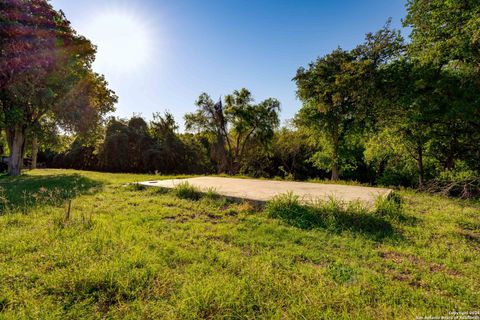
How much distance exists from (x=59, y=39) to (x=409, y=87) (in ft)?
50.0

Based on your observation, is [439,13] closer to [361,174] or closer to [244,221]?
[244,221]

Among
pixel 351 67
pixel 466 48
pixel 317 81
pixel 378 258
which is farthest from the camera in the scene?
pixel 317 81

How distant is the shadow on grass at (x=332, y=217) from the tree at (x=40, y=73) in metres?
10.2

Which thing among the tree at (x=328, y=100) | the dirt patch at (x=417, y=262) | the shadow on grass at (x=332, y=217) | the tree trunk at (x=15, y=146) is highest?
the tree at (x=328, y=100)

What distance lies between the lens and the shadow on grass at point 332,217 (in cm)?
318

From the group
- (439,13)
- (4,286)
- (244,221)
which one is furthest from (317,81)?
(4,286)

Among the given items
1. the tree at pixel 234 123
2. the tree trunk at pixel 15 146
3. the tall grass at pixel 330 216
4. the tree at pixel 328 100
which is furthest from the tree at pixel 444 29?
the tree trunk at pixel 15 146

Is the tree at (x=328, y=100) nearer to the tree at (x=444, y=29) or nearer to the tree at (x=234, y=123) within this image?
the tree at (x=444, y=29)

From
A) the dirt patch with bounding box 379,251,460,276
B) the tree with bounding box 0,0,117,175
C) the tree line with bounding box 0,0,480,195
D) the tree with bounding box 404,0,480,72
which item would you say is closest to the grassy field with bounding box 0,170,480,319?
the dirt patch with bounding box 379,251,460,276

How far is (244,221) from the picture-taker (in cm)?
352

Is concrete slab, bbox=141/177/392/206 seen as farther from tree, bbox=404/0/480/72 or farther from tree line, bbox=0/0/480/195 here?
tree, bbox=404/0/480/72

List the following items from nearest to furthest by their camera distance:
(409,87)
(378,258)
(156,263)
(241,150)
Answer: (156,263) → (378,258) → (409,87) → (241,150)

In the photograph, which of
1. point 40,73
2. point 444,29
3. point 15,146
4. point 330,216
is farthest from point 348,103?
point 15,146

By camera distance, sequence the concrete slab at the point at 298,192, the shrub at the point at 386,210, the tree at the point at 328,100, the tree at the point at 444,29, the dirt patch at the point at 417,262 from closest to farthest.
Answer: the dirt patch at the point at 417,262
the shrub at the point at 386,210
the concrete slab at the point at 298,192
the tree at the point at 444,29
the tree at the point at 328,100
